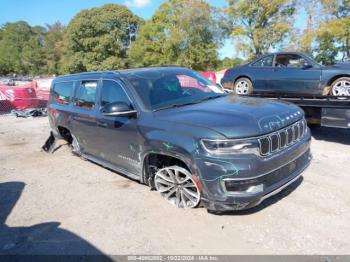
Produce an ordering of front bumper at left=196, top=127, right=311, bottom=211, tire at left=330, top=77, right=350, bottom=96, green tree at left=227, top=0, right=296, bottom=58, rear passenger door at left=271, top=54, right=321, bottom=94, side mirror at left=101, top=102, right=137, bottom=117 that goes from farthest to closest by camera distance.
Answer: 1. green tree at left=227, top=0, right=296, bottom=58
2. rear passenger door at left=271, top=54, right=321, bottom=94
3. tire at left=330, top=77, right=350, bottom=96
4. side mirror at left=101, top=102, right=137, bottom=117
5. front bumper at left=196, top=127, right=311, bottom=211

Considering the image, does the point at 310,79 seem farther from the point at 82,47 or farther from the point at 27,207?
the point at 82,47

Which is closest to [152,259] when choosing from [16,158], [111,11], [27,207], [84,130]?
[27,207]

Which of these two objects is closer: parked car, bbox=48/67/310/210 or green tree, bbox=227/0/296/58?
parked car, bbox=48/67/310/210

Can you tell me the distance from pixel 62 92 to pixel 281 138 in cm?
453

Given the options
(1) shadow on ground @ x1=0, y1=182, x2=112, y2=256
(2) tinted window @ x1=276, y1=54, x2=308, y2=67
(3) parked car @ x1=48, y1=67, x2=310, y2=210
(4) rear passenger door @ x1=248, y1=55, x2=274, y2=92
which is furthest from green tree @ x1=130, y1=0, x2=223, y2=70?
(1) shadow on ground @ x1=0, y1=182, x2=112, y2=256

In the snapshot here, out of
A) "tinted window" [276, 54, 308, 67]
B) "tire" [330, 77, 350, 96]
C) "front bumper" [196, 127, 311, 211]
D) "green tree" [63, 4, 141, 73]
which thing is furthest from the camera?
"green tree" [63, 4, 141, 73]

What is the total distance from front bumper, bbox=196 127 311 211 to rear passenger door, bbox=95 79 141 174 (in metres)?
1.24

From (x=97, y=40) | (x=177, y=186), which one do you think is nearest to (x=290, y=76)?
(x=177, y=186)

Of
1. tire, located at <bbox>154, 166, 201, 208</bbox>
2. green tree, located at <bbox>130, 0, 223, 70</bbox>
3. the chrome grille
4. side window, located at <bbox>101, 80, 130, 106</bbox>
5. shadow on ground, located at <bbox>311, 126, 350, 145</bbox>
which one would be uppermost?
green tree, located at <bbox>130, 0, 223, 70</bbox>

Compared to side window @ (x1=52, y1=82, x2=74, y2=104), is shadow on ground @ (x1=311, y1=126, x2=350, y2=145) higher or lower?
lower

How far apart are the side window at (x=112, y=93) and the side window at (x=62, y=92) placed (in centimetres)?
137

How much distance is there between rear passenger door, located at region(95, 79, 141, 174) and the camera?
15.1 ft

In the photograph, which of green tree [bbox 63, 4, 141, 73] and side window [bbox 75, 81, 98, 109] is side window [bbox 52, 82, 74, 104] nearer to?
side window [bbox 75, 81, 98, 109]

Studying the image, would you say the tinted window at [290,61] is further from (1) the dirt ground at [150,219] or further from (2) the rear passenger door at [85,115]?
(2) the rear passenger door at [85,115]
